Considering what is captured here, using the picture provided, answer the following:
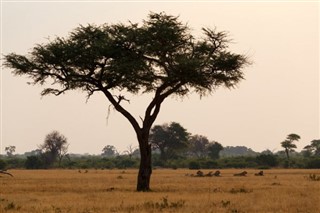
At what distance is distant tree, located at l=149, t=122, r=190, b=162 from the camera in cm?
12044

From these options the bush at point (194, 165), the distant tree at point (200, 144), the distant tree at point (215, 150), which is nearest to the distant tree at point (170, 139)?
the distant tree at point (215, 150)

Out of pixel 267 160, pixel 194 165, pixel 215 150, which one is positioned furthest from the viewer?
pixel 215 150

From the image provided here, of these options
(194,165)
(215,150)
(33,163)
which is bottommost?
(33,163)

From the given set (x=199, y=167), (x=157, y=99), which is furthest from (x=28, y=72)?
(x=199, y=167)

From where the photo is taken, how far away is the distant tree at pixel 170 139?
12044 cm

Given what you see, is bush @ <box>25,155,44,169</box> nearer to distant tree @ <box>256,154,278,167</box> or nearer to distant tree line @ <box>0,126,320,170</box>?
distant tree line @ <box>0,126,320,170</box>

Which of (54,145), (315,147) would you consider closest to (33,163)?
(54,145)

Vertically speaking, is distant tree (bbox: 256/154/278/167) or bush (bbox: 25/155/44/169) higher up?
distant tree (bbox: 256/154/278/167)

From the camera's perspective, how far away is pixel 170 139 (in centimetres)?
12075

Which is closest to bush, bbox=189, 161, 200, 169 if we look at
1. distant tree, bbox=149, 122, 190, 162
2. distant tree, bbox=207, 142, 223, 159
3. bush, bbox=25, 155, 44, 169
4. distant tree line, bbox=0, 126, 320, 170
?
distant tree line, bbox=0, 126, 320, 170

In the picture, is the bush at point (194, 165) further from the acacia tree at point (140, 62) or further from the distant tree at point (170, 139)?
the acacia tree at point (140, 62)

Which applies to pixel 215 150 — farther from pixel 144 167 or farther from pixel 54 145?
pixel 144 167

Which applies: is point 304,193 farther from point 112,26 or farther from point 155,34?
point 112,26

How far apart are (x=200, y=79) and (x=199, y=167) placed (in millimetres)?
62021
